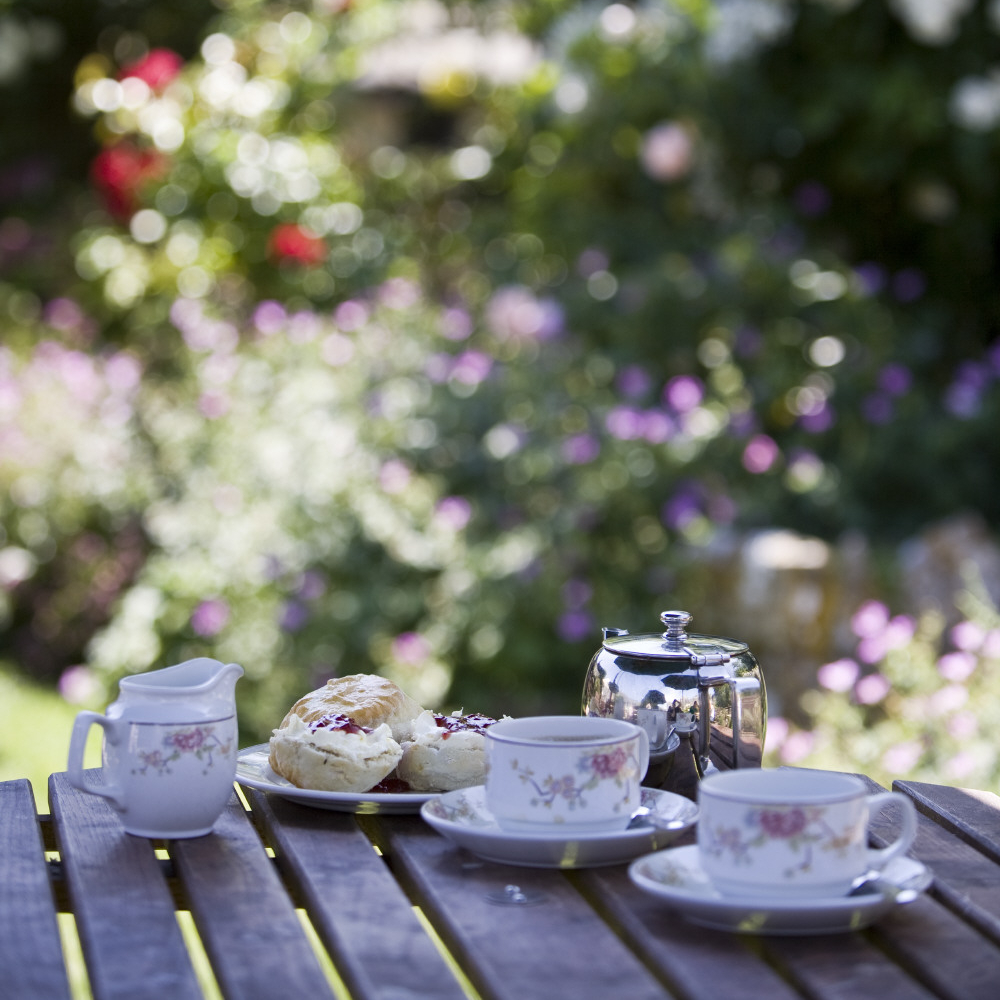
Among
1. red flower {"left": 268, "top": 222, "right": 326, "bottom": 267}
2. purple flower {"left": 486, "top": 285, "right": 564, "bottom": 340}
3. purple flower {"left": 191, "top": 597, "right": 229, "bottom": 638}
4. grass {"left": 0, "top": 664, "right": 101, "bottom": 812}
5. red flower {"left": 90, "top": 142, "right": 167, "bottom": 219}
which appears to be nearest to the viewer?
grass {"left": 0, "top": 664, "right": 101, "bottom": 812}

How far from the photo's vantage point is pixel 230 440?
11.9 feet

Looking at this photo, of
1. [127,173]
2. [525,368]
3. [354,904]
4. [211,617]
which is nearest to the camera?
[354,904]

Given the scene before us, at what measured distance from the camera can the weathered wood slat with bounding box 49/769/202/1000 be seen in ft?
2.79

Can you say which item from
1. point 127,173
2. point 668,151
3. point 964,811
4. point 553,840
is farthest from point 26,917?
point 127,173

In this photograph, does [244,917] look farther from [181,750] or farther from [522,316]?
[522,316]

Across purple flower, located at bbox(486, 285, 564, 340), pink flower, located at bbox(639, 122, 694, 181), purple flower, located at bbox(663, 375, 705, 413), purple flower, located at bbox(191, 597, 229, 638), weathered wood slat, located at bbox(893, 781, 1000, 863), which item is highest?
pink flower, located at bbox(639, 122, 694, 181)

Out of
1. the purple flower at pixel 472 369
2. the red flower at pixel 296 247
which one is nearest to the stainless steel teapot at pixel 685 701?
the purple flower at pixel 472 369

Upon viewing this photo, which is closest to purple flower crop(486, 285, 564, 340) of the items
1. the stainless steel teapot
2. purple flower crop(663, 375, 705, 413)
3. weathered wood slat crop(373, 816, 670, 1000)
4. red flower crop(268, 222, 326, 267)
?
purple flower crop(663, 375, 705, 413)

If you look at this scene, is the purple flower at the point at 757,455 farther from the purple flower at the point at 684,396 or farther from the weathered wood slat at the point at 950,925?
the weathered wood slat at the point at 950,925

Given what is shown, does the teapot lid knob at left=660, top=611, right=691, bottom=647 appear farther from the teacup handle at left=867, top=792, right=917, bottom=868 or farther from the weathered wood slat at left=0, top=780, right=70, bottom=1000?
the weathered wood slat at left=0, top=780, right=70, bottom=1000

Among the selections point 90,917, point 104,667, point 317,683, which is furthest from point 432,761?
point 104,667

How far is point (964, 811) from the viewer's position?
124 centimetres

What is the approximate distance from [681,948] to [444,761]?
1.11 feet

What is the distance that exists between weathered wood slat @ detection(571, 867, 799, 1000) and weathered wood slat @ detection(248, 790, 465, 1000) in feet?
0.44
